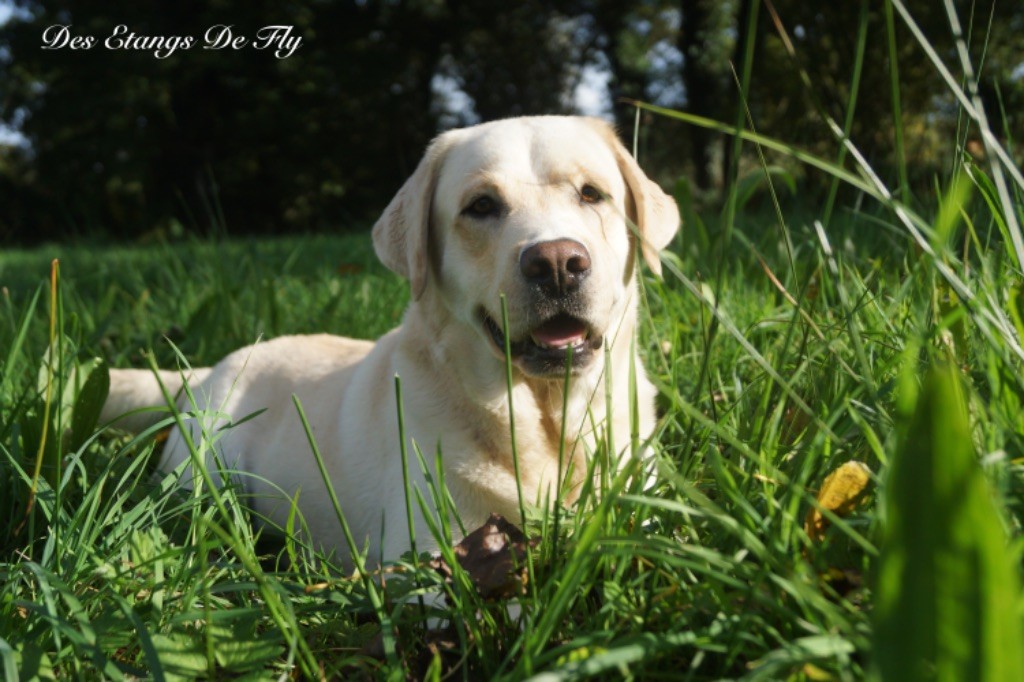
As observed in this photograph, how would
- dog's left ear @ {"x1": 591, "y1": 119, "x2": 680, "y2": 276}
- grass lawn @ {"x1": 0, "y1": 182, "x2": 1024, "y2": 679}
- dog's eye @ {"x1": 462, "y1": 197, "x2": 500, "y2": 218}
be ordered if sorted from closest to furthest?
1. grass lawn @ {"x1": 0, "y1": 182, "x2": 1024, "y2": 679}
2. dog's eye @ {"x1": 462, "y1": 197, "x2": 500, "y2": 218}
3. dog's left ear @ {"x1": 591, "y1": 119, "x2": 680, "y2": 276}

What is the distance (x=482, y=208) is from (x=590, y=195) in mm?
351

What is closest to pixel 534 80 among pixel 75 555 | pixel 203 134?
pixel 203 134

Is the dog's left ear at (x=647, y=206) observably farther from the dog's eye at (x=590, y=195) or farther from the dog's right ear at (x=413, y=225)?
the dog's right ear at (x=413, y=225)

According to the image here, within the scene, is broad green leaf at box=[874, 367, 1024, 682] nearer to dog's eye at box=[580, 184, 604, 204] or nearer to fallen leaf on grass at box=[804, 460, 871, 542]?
fallen leaf on grass at box=[804, 460, 871, 542]

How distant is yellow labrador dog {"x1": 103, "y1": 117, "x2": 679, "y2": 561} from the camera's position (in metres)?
2.28

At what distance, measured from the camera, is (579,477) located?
2.24m

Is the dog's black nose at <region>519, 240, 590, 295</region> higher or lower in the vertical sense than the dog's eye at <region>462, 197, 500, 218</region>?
lower

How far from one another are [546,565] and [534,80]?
2923 centimetres

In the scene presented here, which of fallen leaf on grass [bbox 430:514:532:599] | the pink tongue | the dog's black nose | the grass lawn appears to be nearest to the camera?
the grass lawn

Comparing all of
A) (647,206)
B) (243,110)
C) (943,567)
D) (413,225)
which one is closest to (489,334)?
(413,225)

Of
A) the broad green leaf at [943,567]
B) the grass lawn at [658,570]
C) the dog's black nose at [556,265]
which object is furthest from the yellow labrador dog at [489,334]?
the broad green leaf at [943,567]

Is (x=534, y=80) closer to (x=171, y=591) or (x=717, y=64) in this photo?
(x=717, y=64)

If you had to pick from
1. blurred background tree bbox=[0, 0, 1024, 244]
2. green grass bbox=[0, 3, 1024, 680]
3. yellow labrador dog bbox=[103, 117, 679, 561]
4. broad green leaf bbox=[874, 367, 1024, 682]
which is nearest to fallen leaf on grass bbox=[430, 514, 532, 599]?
green grass bbox=[0, 3, 1024, 680]

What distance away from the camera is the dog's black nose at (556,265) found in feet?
7.16
